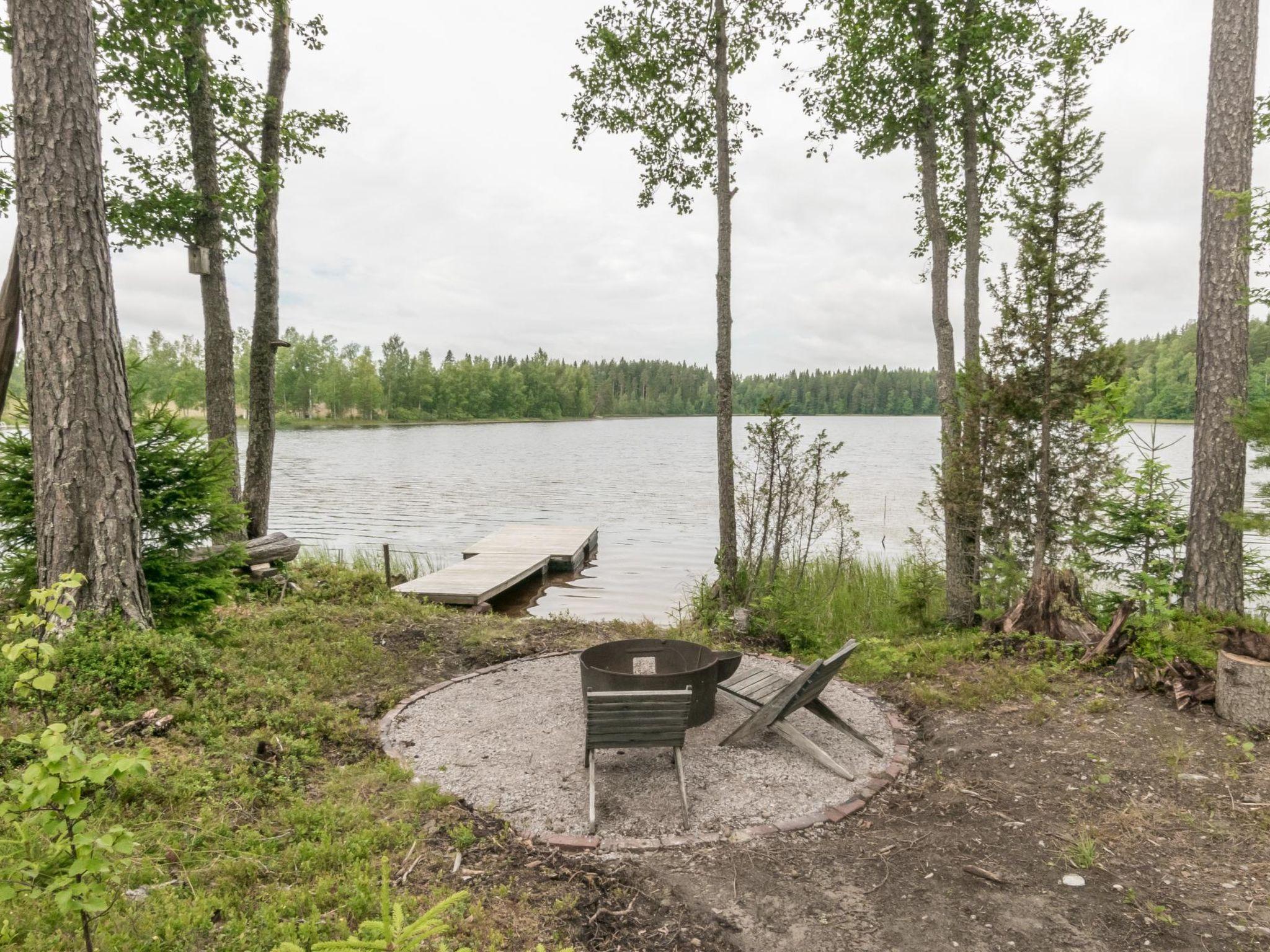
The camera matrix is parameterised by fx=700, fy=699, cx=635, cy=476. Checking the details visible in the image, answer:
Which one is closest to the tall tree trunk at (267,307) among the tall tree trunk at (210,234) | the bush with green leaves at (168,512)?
the tall tree trunk at (210,234)

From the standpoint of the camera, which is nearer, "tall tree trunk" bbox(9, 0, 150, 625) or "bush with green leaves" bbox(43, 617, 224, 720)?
"bush with green leaves" bbox(43, 617, 224, 720)

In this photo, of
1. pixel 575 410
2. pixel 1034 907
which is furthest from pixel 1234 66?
pixel 575 410

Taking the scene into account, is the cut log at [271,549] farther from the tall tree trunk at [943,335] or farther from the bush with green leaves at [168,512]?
the tall tree trunk at [943,335]

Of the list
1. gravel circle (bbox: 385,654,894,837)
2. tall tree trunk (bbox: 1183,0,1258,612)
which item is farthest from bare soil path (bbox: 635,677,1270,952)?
tall tree trunk (bbox: 1183,0,1258,612)

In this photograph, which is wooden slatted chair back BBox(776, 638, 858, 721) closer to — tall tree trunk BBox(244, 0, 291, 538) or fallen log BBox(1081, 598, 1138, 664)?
fallen log BBox(1081, 598, 1138, 664)

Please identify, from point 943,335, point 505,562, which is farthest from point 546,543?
point 943,335

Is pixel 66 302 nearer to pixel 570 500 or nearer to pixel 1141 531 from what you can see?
pixel 1141 531

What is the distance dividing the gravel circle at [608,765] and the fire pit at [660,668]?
12.8 inches

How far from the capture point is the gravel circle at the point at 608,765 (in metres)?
3.83

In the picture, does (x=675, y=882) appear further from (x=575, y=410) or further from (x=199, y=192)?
(x=575, y=410)

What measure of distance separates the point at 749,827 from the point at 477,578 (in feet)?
25.0

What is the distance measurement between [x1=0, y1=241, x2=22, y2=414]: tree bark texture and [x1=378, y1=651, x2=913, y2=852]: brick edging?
3.44m

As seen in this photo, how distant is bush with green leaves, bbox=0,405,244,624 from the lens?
5367 millimetres

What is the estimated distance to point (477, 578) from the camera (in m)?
10.7
